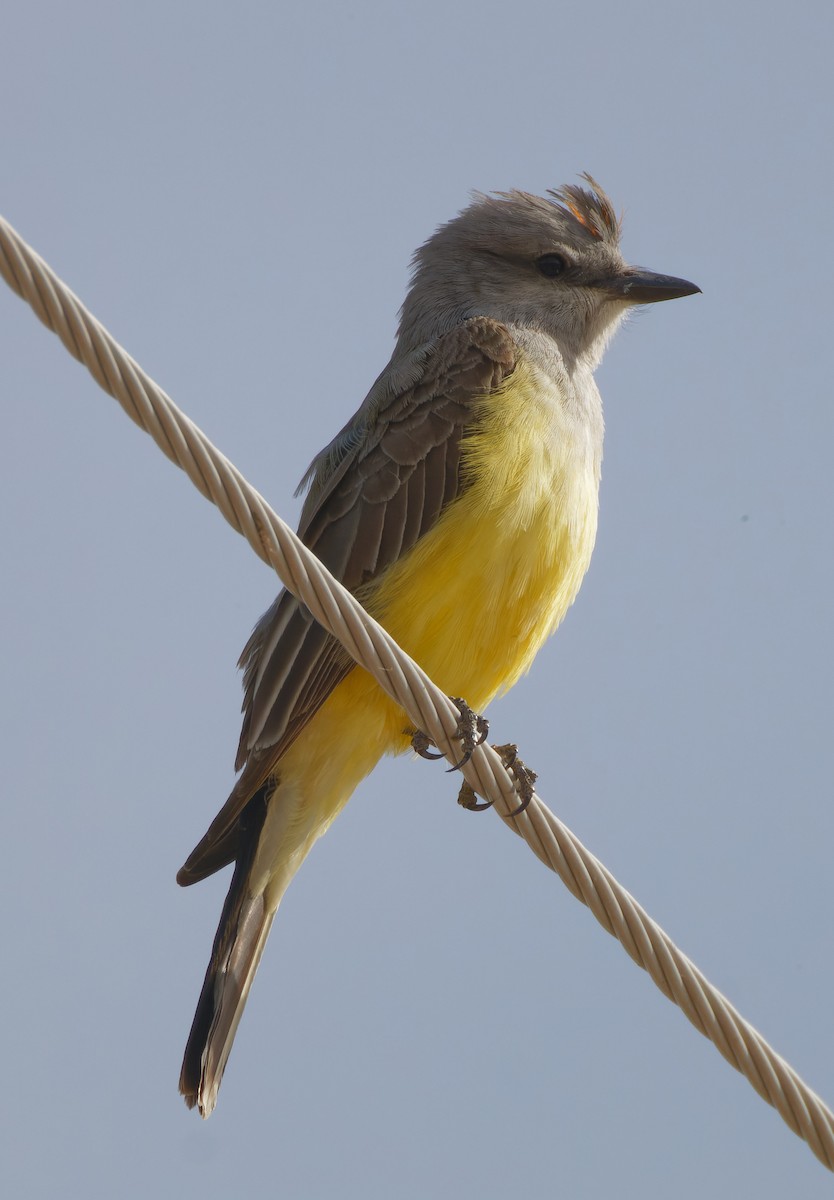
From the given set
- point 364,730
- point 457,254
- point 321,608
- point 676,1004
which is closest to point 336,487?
point 364,730

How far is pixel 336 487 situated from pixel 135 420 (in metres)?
2.82

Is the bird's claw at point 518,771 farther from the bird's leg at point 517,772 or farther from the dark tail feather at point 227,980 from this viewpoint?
the dark tail feather at point 227,980

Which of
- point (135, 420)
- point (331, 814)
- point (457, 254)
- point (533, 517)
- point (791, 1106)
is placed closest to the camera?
point (135, 420)

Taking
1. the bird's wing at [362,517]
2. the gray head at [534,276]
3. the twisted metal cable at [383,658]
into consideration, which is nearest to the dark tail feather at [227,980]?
the bird's wing at [362,517]

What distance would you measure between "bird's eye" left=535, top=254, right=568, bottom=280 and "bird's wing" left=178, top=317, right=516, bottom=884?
36.7 inches

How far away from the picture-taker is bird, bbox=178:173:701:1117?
5438mm

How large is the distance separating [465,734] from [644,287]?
137 inches

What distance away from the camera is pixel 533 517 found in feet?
17.9

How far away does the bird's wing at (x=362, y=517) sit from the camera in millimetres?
5676

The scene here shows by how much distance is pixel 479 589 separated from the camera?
5.36m

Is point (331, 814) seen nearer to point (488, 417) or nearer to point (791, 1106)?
point (488, 417)

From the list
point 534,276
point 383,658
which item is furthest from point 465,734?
point 534,276

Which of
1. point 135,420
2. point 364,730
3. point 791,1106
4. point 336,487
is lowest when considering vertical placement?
point 791,1106

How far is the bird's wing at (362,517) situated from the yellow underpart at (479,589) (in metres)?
0.11
